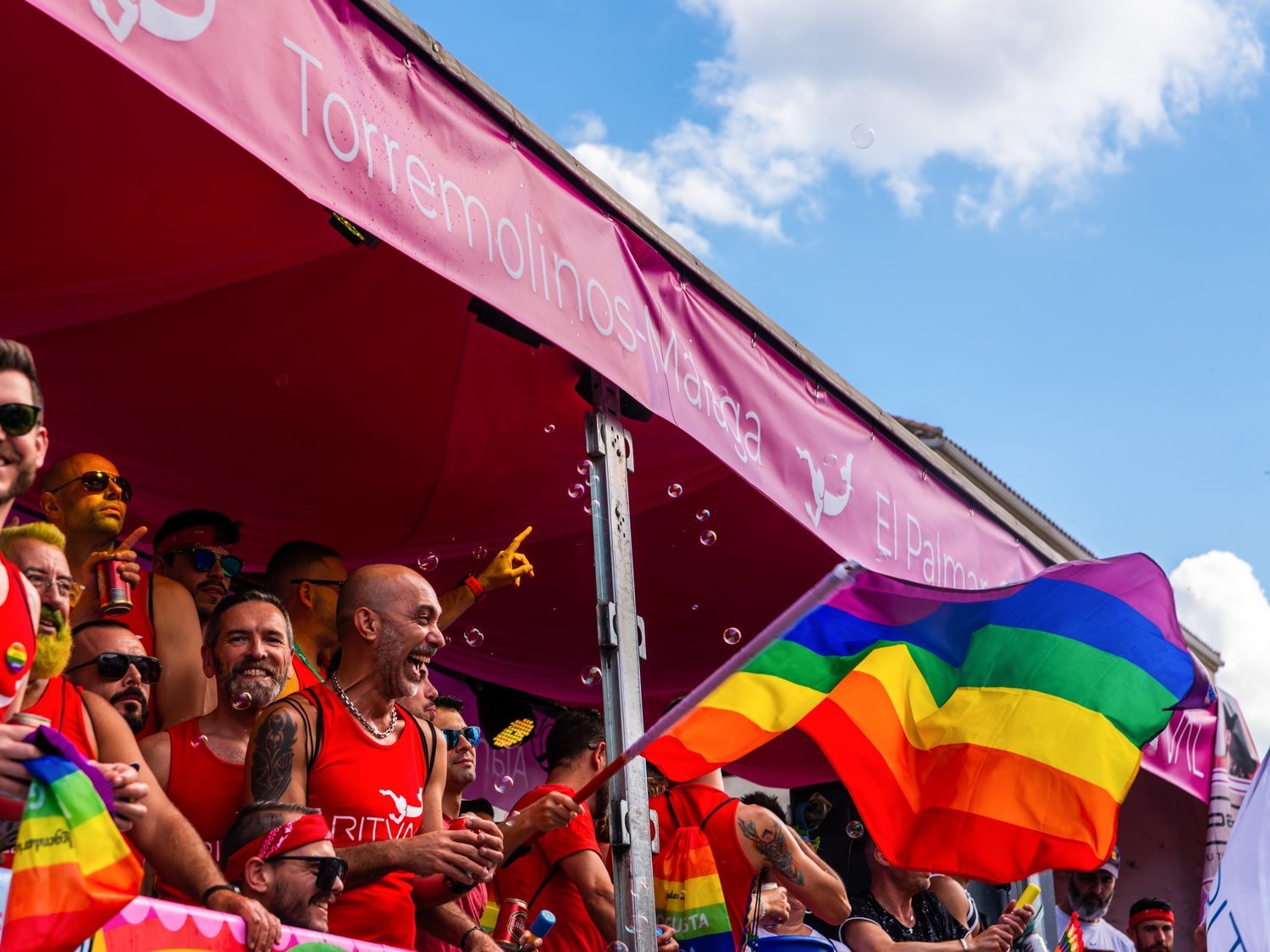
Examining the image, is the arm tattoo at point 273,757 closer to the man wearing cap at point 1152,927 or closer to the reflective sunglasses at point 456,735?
the reflective sunglasses at point 456,735

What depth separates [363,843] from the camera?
12.4 ft

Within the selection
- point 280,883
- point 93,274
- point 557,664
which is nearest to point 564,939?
point 280,883

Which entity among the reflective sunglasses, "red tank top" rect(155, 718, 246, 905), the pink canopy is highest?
the pink canopy

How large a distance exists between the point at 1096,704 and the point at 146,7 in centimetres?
348

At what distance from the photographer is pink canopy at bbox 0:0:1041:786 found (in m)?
4.06

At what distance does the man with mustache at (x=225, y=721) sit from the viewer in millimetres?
3896

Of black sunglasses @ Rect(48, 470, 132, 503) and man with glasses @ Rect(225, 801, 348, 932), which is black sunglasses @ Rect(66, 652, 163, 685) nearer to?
man with glasses @ Rect(225, 801, 348, 932)

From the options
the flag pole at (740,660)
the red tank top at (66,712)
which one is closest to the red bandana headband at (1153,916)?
the flag pole at (740,660)

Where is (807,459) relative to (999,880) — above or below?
above

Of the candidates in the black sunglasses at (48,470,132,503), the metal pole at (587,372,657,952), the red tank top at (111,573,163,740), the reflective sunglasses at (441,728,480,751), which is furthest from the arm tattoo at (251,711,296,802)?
the metal pole at (587,372,657,952)

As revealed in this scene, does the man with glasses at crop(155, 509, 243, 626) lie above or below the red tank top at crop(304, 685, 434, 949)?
above

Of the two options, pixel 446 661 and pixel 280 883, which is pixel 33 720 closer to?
pixel 280 883

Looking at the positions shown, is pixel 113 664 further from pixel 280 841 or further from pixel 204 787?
pixel 280 841

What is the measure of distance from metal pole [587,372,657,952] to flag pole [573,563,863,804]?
0.34 metres
